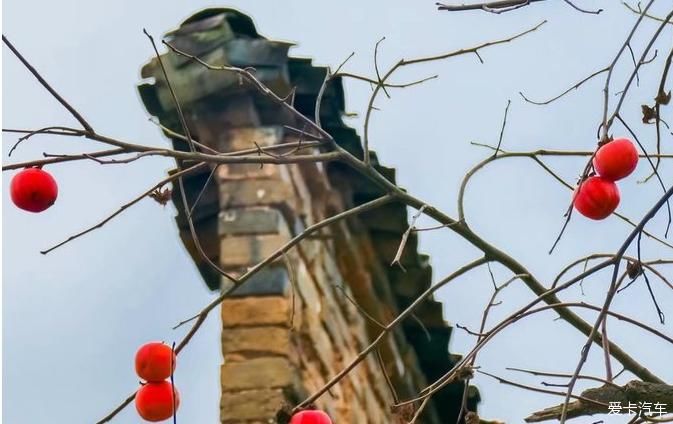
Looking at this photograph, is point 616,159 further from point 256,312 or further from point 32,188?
point 256,312

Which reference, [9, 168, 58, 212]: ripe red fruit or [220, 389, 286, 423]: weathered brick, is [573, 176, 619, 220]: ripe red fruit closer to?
[9, 168, 58, 212]: ripe red fruit

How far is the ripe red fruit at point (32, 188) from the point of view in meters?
2.04

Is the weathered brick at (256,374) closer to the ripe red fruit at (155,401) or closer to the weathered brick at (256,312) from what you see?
the weathered brick at (256,312)

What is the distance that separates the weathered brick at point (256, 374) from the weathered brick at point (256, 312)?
3.9 inches

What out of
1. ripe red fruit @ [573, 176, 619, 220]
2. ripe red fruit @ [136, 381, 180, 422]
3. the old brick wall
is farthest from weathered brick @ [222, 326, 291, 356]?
ripe red fruit @ [573, 176, 619, 220]

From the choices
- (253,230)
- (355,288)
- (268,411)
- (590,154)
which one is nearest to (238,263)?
(253,230)

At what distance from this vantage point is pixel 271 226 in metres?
3.09

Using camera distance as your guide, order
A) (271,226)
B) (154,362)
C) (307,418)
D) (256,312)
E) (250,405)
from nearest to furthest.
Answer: (307,418) → (154,362) → (250,405) → (256,312) → (271,226)

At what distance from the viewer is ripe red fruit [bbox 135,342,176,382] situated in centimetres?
195

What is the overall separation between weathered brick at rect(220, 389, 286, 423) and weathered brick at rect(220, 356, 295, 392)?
0.02 meters

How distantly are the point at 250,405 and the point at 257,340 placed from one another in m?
0.17

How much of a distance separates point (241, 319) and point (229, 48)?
67cm

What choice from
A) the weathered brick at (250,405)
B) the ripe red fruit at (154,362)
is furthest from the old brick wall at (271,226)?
the ripe red fruit at (154,362)

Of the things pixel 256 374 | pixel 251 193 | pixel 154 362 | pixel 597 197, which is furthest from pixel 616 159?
pixel 251 193
